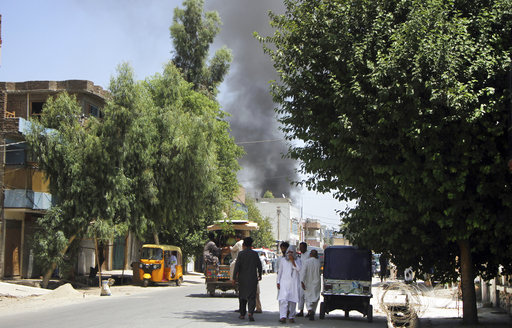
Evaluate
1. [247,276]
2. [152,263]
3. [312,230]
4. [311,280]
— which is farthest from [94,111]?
[312,230]

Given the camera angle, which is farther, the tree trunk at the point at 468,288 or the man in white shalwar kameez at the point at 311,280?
the man in white shalwar kameez at the point at 311,280

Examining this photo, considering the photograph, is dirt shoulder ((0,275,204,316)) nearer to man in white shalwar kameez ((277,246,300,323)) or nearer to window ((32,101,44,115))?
man in white shalwar kameez ((277,246,300,323))

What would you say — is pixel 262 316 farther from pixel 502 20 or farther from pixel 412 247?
pixel 502 20

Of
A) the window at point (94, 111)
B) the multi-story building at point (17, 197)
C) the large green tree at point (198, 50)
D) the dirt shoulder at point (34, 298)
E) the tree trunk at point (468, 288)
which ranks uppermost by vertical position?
the large green tree at point (198, 50)

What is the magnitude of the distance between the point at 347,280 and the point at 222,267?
7254mm

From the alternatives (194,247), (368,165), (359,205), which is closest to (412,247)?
(359,205)

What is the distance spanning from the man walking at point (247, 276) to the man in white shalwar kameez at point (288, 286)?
593 mm

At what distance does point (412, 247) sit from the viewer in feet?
45.4

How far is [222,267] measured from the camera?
20.7 meters

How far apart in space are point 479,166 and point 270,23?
6.70 meters

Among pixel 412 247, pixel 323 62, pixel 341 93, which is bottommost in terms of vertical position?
pixel 412 247

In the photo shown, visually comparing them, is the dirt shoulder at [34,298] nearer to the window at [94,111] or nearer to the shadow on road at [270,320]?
the shadow on road at [270,320]

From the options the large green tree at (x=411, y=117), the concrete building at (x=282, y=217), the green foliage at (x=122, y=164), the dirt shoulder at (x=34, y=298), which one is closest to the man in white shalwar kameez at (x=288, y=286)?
the large green tree at (x=411, y=117)

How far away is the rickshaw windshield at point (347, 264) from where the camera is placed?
1451 cm
